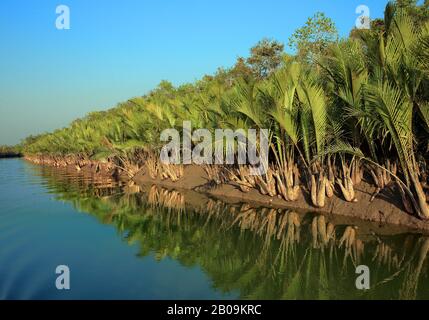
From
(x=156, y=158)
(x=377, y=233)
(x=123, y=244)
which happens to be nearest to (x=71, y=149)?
(x=156, y=158)

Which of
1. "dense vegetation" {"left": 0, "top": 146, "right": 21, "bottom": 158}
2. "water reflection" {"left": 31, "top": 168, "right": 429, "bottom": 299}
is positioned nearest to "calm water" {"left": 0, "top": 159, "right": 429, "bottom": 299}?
"water reflection" {"left": 31, "top": 168, "right": 429, "bottom": 299}

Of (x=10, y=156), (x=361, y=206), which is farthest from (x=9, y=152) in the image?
(x=361, y=206)

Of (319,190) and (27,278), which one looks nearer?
(27,278)

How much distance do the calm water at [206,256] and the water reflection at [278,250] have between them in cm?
2

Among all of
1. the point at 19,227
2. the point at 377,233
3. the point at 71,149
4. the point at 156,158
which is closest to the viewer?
the point at 377,233

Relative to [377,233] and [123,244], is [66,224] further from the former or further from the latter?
[377,233]

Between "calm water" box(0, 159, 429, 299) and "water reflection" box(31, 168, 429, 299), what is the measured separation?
0.07ft

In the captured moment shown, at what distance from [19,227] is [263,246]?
8587mm

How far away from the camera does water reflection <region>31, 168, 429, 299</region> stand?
22.0 feet

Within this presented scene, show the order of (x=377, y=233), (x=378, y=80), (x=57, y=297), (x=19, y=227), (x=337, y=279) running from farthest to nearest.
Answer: (x=19, y=227)
(x=377, y=233)
(x=378, y=80)
(x=337, y=279)
(x=57, y=297)

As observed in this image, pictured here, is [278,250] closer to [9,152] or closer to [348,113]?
[348,113]

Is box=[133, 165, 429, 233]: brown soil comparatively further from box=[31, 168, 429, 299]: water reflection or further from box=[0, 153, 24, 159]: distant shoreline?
box=[0, 153, 24, 159]: distant shoreline

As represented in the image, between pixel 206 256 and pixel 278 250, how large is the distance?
5.96 feet
